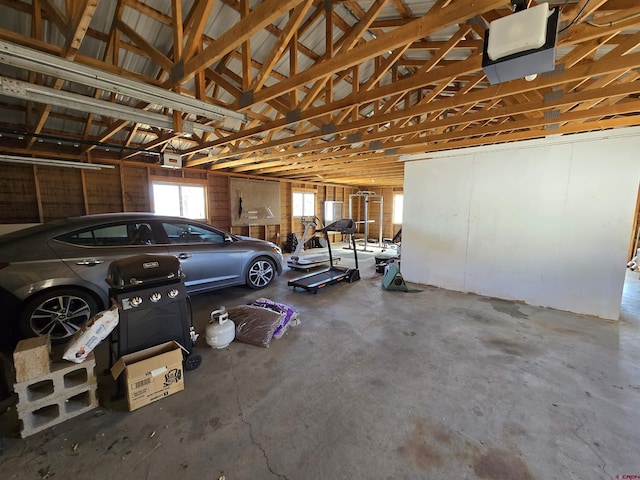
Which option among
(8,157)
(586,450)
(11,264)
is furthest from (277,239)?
(586,450)

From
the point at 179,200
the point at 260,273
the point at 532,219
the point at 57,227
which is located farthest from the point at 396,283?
the point at 179,200

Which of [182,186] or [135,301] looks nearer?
[135,301]

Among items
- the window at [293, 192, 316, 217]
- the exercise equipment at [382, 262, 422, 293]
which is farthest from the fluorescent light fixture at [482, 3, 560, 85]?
the window at [293, 192, 316, 217]

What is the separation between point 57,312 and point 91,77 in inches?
89.4

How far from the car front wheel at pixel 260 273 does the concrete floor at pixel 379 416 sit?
1711mm

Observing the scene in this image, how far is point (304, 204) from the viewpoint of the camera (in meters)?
9.94

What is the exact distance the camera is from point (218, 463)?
144 centimetres

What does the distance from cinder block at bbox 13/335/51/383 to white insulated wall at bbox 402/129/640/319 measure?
16.7ft

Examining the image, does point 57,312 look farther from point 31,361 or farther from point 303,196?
point 303,196

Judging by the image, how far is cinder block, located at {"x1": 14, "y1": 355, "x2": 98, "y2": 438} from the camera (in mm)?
1584

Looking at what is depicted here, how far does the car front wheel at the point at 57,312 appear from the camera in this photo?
8.16 ft

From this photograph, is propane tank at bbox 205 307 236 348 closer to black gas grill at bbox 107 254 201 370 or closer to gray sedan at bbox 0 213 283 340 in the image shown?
black gas grill at bbox 107 254 201 370

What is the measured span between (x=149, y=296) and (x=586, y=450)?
3064 mm

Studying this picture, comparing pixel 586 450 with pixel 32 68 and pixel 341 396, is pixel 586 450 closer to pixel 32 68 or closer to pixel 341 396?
pixel 341 396
